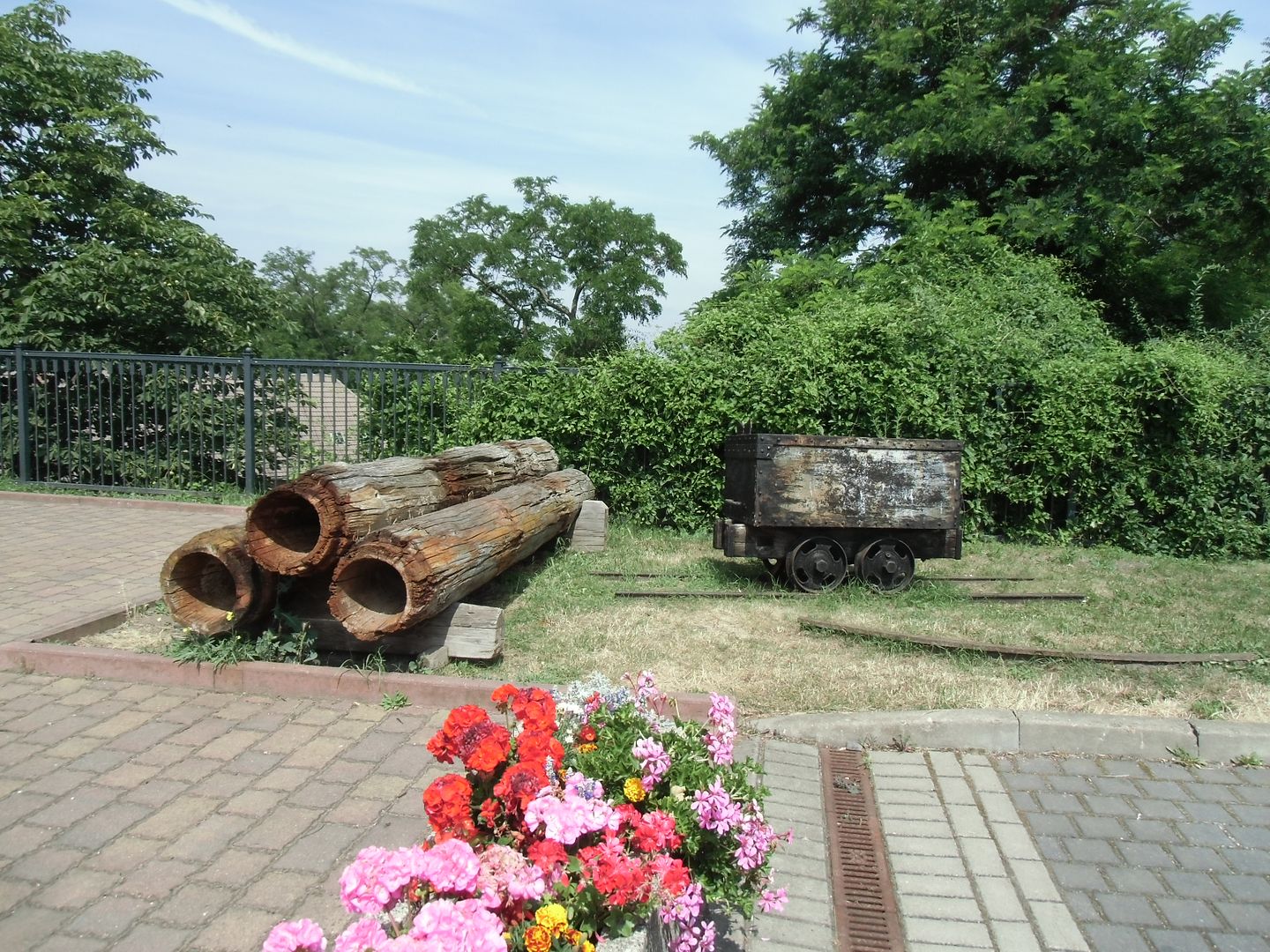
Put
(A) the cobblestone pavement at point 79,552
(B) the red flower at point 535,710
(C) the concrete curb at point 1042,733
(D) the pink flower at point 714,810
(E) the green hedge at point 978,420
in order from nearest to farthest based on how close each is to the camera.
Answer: (D) the pink flower at point 714,810 < (B) the red flower at point 535,710 < (C) the concrete curb at point 1042,733 < (A) the cobblestone pavement at point 79,552 < (E) the green hedge at point 978,420

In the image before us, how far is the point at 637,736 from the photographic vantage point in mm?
2938

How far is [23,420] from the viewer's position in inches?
499

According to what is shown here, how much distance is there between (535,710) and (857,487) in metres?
4.75

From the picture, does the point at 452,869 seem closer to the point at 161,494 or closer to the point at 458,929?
the point at 458,929

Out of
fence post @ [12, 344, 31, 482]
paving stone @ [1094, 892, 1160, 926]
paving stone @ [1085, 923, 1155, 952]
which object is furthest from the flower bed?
fence post @ [12, 344, 31, 482]

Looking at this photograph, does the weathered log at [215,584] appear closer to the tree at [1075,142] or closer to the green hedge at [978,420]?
the green hedge at [978,420]

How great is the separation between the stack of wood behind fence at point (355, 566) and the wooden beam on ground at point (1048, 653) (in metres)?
2.56

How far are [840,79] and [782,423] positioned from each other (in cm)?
1400

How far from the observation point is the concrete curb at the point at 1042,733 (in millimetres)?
4594

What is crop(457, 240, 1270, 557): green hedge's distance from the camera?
977 centimetres

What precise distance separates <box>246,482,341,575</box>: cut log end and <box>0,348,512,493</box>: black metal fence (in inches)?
235

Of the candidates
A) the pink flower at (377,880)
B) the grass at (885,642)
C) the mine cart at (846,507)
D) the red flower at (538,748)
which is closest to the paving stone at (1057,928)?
the grass at (885,642)

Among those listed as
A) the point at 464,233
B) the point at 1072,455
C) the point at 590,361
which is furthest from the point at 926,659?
the point at 464,233

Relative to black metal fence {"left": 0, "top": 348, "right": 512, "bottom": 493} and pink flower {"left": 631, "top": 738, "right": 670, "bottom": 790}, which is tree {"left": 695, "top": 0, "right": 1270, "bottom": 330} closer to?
black metal fence {"left": 0, "top": 348, "right": 512, "bottom": 493}
